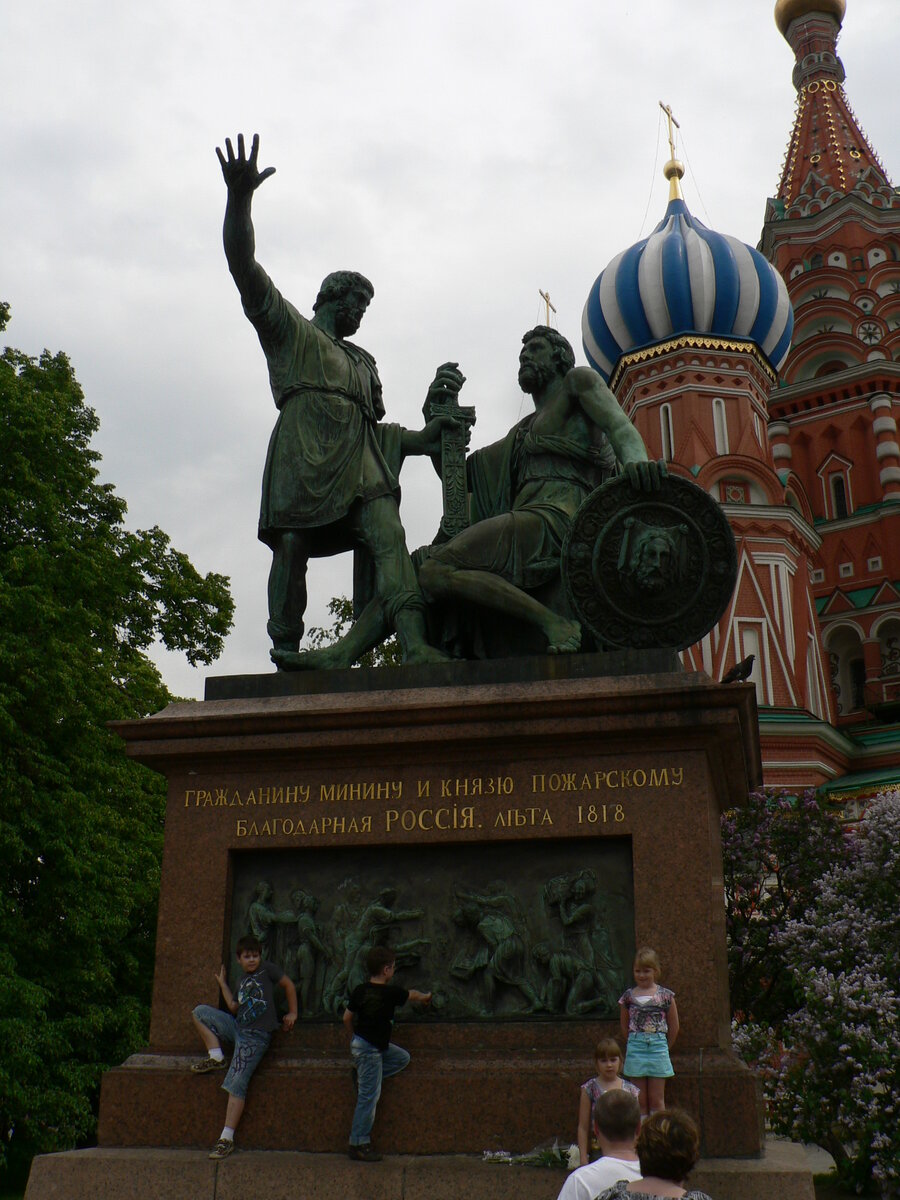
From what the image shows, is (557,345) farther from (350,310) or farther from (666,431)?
(666,431)

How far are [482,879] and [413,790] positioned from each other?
638 millimetres

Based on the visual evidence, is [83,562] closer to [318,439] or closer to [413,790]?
[318,439]

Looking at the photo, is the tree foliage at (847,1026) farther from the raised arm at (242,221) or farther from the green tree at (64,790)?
the raised arm at (242,221)

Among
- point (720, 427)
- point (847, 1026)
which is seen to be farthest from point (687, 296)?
point (847, 1026)

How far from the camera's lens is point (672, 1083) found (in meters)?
6.48

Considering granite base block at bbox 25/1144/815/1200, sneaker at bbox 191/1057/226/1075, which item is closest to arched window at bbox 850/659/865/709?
granite base block at bbox 25/1144/815/1200

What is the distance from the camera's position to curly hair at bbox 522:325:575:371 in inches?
362

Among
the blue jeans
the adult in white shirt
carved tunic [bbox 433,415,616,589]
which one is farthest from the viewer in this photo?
carved tunic [bbox 433,415,616,589]

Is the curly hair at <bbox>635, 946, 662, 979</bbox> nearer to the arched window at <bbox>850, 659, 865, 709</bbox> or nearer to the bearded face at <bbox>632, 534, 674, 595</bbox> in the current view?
the bearded face at <bbox>632, 534, 674, 595</bbox>

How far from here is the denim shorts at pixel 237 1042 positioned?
6836mm

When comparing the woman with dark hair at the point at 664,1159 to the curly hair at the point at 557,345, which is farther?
the curly hair at the point at 557,345

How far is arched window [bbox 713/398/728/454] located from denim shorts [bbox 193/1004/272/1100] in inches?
1180

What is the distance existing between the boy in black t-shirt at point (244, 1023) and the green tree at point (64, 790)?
8257 mm

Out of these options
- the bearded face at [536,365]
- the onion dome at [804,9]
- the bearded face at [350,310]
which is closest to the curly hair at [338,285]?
the bearded face at [350,310]
